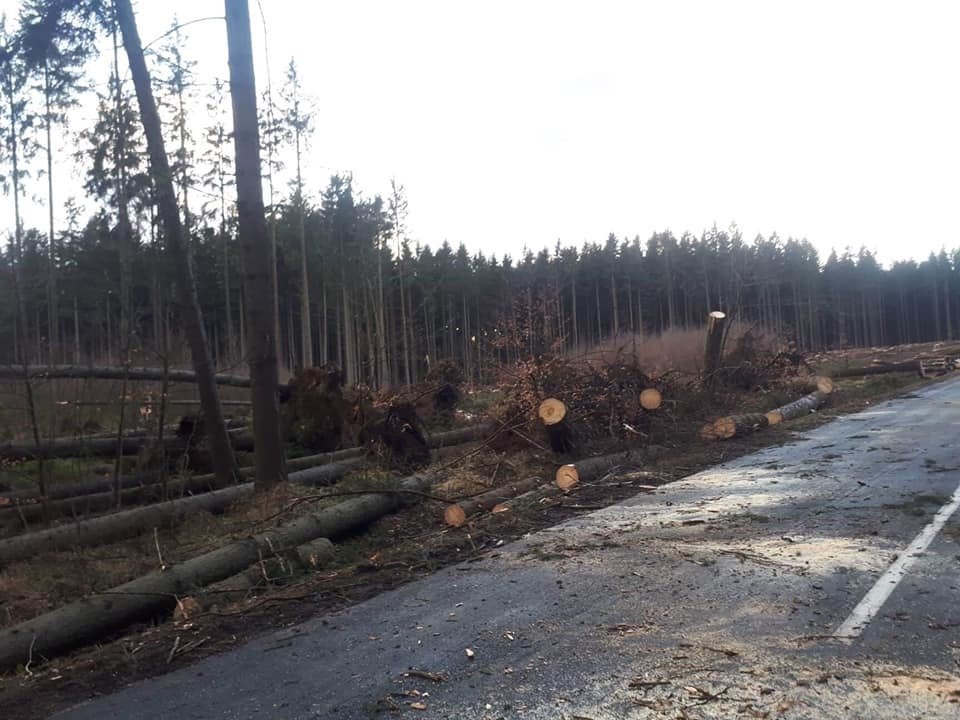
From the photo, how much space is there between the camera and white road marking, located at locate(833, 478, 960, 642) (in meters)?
4.75

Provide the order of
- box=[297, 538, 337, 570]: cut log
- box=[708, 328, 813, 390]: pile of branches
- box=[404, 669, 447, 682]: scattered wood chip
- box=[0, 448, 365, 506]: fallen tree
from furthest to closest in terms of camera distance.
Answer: box=[708, 328, 813, 390]: pile of branches < box=[0, 448, 365, 506]: fallen tree < box=[297, 538, 337, 570]: cut log < box=[404, 669, 447, 682]: scattered wood chip

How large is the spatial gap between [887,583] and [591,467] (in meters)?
6.31

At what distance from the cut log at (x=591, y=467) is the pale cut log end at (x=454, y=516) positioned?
2.26 m

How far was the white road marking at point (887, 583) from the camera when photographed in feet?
15.6

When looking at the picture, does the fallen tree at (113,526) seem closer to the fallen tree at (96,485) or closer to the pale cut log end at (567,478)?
the fallen tree at (96,485)

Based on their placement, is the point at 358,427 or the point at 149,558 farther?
the point at 358,427

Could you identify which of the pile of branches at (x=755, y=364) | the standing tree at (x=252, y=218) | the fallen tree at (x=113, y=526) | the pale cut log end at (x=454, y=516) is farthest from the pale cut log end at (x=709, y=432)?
the standing tree at (x=252, y=218)

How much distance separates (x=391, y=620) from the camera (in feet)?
18.0

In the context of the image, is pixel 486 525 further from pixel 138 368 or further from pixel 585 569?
pixel 138 368

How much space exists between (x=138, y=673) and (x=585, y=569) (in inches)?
136

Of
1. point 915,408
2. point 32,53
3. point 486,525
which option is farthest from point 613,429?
point 32,53

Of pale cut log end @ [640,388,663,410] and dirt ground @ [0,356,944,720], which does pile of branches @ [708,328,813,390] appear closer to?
pale cut log end @ [640,388,663,410]

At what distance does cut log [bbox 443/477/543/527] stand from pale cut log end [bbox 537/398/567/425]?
175 centimetres

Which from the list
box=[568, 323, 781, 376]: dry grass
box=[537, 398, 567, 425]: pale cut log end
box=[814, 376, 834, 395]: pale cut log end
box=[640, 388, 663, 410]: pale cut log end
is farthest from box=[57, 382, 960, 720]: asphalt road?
box=[814, 376, 834, 395]: pale cut log end
